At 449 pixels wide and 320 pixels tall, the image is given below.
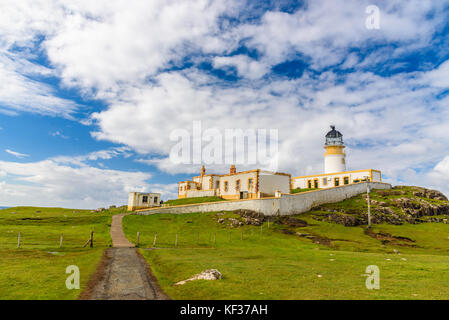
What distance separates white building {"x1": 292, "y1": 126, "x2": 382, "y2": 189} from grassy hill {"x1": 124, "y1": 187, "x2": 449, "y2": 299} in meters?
7.36

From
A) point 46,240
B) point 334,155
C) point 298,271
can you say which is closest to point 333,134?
point 334,155

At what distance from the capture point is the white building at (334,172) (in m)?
69.9

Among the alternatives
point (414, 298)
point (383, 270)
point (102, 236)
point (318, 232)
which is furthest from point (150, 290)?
point (318, 232)

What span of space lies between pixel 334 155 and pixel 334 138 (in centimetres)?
511

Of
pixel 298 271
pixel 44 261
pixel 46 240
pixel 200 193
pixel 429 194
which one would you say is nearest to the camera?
pixel 298 271

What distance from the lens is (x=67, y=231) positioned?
128 feet

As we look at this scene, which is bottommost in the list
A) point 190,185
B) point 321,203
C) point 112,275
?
point 112,275

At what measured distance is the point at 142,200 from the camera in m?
66.1

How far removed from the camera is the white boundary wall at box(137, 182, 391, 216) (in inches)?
1929

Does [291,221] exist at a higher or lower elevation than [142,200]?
lower

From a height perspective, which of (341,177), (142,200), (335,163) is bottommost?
(142,200)

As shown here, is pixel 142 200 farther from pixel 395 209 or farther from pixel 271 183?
pixel 395 209
